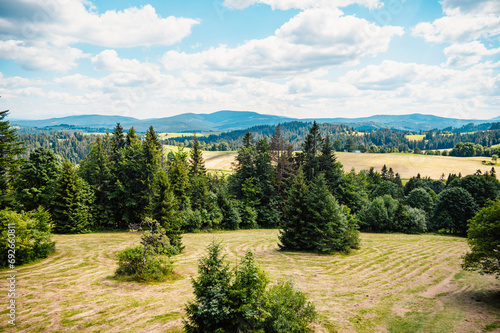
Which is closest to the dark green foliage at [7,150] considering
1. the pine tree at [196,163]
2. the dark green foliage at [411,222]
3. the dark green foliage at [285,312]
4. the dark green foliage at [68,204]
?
the dark green foliage at [68,204]

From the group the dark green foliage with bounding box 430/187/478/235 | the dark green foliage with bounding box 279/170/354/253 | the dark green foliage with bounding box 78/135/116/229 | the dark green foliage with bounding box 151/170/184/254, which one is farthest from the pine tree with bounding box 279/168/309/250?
the dark green foliage with bounding box 430/187/478/235

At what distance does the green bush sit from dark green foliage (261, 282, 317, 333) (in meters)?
9.75

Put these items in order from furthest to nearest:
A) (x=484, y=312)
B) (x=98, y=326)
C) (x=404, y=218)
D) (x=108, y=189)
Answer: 1. (x=404, y=218)
2. (x=108, y=189)
3. (x=484, y=312)
4. (x=98, y=326)

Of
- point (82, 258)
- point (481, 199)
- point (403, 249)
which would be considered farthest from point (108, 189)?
point (481, 199)

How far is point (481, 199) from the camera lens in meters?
52.8

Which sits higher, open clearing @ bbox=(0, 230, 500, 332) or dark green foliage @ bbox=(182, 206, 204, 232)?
open clearing @ bbox=(0, 230, 500, 332)

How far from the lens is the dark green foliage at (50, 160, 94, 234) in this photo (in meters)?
36.2

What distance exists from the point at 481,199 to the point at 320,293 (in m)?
54.7

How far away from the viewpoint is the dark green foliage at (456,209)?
48906 millimetres

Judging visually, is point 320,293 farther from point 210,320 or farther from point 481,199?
point 481,199

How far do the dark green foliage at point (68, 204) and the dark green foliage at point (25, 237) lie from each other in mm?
14890

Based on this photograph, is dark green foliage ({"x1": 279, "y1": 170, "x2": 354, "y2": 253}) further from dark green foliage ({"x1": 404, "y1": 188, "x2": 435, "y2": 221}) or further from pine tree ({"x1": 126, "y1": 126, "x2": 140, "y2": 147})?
dark green foliage ({"x1": 404, "y1": 188, "x2": 435, "y2": 221})

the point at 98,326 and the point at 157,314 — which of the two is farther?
the point at 157,314

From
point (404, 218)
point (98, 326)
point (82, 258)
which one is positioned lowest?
point (404, 218)
